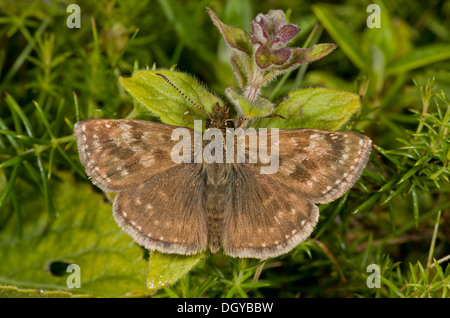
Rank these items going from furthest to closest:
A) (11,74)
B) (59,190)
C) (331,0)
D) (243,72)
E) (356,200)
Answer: (331,0)
(11,74)
(59,190)
(356,200)
(243,72)

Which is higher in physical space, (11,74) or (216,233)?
(11,74)

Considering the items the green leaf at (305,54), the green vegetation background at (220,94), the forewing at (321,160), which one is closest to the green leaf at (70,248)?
the green vegetation background at (220,94)

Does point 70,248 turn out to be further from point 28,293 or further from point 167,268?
point 167,268

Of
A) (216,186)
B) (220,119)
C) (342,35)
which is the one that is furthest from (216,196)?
(342,35)

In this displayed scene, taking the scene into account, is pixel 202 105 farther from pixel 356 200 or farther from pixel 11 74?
pixel 11 74

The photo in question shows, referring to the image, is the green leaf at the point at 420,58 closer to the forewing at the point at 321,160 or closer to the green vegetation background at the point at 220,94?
the green vegetation background at the point at 220,94

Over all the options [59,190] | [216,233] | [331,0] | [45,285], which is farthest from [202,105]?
[331,0]

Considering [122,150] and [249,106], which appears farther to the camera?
[122,150]

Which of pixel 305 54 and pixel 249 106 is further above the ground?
pixel 305 54
